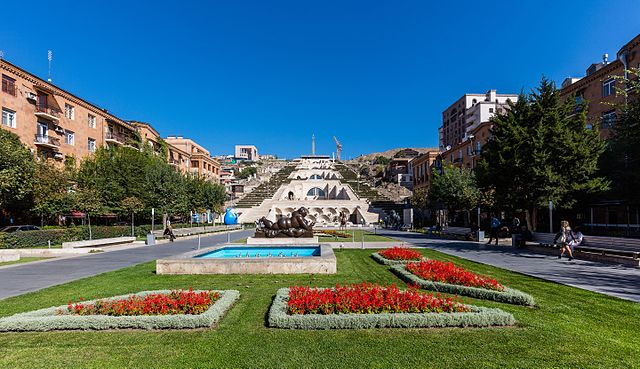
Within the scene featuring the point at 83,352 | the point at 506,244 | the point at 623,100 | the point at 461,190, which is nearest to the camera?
the point at 83,352

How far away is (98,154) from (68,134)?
4344 mm

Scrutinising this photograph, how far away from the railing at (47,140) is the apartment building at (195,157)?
33093 millimetres

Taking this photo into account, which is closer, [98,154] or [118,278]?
[118,278]

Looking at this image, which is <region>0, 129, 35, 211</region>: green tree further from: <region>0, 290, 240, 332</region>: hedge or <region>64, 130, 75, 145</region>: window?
<region>0, 290, 240, 332</region>: hedge

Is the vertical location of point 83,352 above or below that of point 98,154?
below

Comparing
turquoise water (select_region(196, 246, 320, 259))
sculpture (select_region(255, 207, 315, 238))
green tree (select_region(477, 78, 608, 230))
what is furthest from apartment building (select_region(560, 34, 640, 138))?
turquoise water (select_region(196, 246, 320, 259))

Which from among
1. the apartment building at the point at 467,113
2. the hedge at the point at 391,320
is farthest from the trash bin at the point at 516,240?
the apartment building at the point at 467,113

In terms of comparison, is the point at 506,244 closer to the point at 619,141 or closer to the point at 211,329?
the point at 619,141

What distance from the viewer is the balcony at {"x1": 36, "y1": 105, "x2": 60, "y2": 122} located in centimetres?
3572

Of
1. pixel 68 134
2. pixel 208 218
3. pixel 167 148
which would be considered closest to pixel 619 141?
pixel 68 134

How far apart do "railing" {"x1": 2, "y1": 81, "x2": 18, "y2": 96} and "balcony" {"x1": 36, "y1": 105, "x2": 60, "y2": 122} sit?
8.79 ft

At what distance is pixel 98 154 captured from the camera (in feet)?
132

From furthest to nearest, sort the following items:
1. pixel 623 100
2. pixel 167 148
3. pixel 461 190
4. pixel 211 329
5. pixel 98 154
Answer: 1. pixel 167 148
2. pixel 98 154
3. pixel 461 190
4. pixel 623 100
5. pixel 211 329

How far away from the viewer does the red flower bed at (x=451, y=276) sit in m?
9.58
